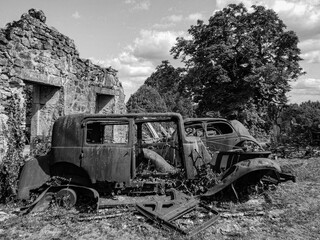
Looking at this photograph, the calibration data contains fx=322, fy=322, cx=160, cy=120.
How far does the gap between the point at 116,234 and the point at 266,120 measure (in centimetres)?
1711

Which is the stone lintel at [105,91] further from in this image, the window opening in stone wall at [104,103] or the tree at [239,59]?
the tree at [239,59]

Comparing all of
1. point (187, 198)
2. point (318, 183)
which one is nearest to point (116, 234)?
point (187, 198)

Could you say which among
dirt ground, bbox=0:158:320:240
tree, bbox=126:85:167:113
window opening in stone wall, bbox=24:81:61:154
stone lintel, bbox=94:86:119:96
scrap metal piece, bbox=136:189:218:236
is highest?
tree, bbox=126:85:167:113

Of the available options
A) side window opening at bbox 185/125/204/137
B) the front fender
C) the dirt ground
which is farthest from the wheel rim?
side window opening at bbox 185/125/204/137

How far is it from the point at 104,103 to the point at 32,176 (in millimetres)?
6013

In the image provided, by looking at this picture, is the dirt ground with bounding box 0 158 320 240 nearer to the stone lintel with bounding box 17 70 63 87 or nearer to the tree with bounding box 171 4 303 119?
the stone lintel with bounding box 17 70 63 87

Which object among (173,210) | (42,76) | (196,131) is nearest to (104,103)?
(42,76)

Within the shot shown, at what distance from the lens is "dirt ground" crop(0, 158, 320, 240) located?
4.37 meters

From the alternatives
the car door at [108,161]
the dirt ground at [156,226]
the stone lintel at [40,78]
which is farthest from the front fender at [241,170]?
the stone lintel at [40,78]

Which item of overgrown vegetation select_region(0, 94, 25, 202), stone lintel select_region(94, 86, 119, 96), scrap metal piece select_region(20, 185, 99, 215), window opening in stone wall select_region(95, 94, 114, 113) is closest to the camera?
scrap metal piece select_region(20, 185, 99, 215)

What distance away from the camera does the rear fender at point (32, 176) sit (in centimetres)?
542

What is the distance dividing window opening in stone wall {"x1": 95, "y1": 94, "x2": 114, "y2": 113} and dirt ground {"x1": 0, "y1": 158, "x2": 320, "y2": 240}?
597 centimetres

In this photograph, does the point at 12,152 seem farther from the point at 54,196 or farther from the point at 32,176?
the point at 54,196

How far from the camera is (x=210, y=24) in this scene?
20250 mm
